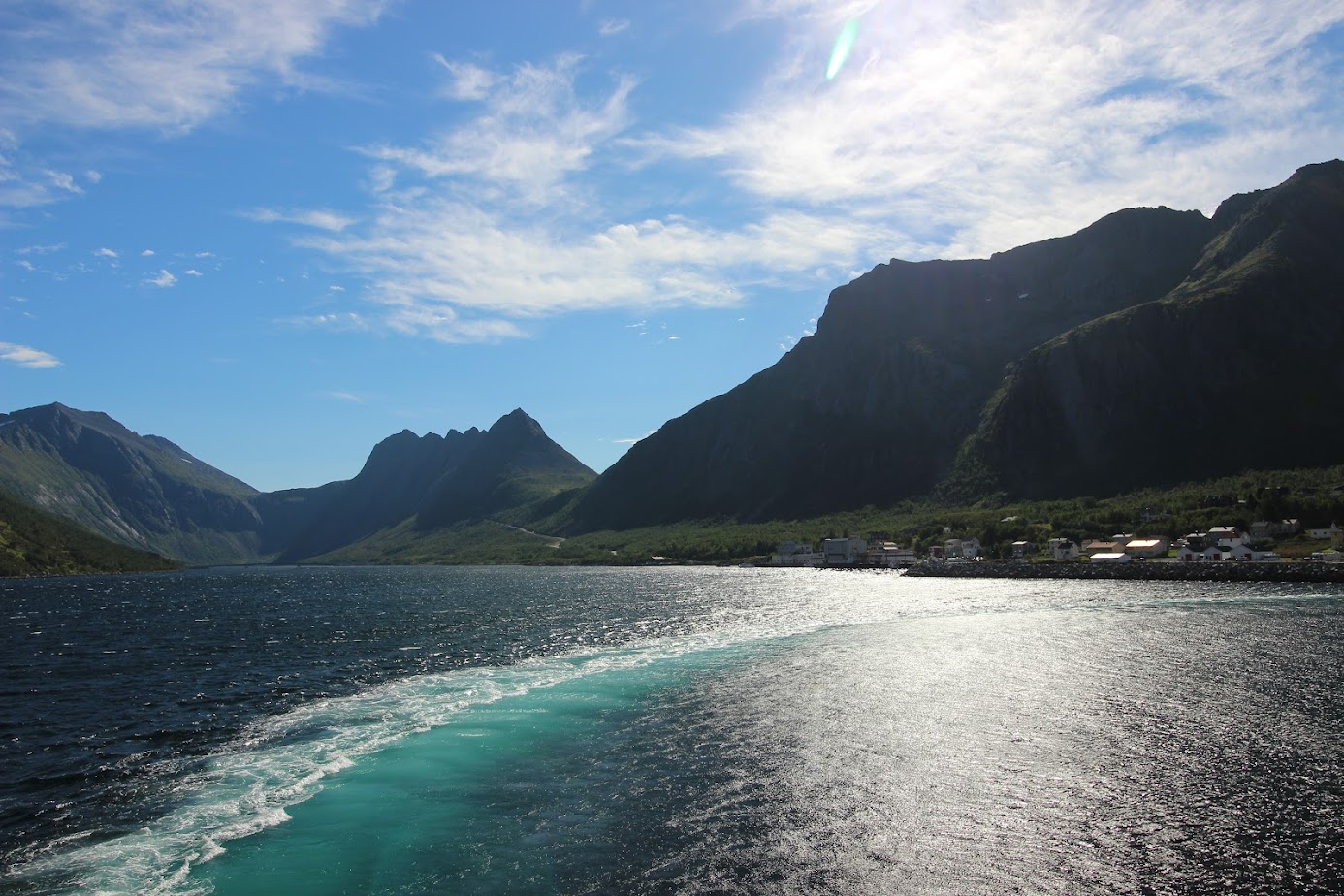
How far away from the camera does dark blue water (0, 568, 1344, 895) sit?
2273 cm

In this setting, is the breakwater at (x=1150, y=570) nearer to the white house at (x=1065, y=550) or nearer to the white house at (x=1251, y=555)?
the white house at (x=1251, y=555)

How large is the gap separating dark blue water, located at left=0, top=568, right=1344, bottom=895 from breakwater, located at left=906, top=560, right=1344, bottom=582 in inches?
2098

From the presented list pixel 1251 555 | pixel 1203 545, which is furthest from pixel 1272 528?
pixel 1251 555

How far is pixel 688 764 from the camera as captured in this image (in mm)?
32125

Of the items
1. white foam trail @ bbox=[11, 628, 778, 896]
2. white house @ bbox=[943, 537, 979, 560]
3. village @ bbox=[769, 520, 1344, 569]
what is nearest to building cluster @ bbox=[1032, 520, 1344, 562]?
village @ bbox=[769, 520, 1344, 569]

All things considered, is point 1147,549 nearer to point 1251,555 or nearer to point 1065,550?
point 1065,550

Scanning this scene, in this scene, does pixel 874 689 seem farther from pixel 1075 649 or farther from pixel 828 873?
pixel 828 873

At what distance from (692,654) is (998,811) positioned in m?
36.6

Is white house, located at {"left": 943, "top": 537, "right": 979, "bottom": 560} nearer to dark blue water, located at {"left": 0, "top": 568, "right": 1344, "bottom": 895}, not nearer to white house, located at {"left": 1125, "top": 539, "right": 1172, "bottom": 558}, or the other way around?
white house, located at {"left": 1125, "top": 539, "right": 1172, "bottom": 558}

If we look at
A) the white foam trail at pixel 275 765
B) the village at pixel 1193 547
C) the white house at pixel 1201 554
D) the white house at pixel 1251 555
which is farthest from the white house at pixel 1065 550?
the white foam trail at pixel 275 765

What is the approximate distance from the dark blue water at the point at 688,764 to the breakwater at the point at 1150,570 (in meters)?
53.3

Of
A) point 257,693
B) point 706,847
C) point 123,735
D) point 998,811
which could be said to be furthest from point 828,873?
point 257,693

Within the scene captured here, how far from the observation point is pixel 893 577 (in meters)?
157

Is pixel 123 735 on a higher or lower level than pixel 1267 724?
higher
